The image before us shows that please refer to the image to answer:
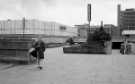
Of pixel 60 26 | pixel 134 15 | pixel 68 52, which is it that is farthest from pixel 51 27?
pixel 68 52

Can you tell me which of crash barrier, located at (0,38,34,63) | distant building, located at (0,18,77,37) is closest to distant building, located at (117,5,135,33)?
distant building, located at (0,18,77,37)

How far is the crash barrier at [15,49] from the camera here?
325 inches

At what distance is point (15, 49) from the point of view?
8500 mm

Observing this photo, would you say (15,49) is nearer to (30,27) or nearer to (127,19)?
(30,27)

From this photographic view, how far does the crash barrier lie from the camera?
826 centimetres

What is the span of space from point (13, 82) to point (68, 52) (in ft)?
36.1

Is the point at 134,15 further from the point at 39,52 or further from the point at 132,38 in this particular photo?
the point at 39,52

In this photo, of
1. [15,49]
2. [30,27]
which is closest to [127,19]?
[30,27]

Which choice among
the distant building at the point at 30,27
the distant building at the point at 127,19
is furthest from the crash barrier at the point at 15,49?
the distant building at the point at 127,19

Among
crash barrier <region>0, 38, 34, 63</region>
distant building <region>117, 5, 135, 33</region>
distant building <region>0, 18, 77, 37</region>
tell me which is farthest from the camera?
distant building <region>117, 5, 135, 33</region>

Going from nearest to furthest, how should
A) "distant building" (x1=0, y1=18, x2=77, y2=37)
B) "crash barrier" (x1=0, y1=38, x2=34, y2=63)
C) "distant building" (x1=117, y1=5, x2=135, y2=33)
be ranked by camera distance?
"crash barrier" (x1=0, y1=38, x2=34, y2=63) → "distant building" (x1=0, y1=18, x2=77, y2=37) → "distant building" (x1=117, y1=5, x2=135, y2=33)

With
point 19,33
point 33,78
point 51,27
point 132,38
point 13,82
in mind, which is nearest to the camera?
point 13,82

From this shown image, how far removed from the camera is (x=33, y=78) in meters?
5.66

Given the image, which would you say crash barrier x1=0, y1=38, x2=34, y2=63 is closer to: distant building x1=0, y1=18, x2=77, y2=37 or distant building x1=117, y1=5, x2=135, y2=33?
distant building x1=0, y1=18, x2=77, y2=37
